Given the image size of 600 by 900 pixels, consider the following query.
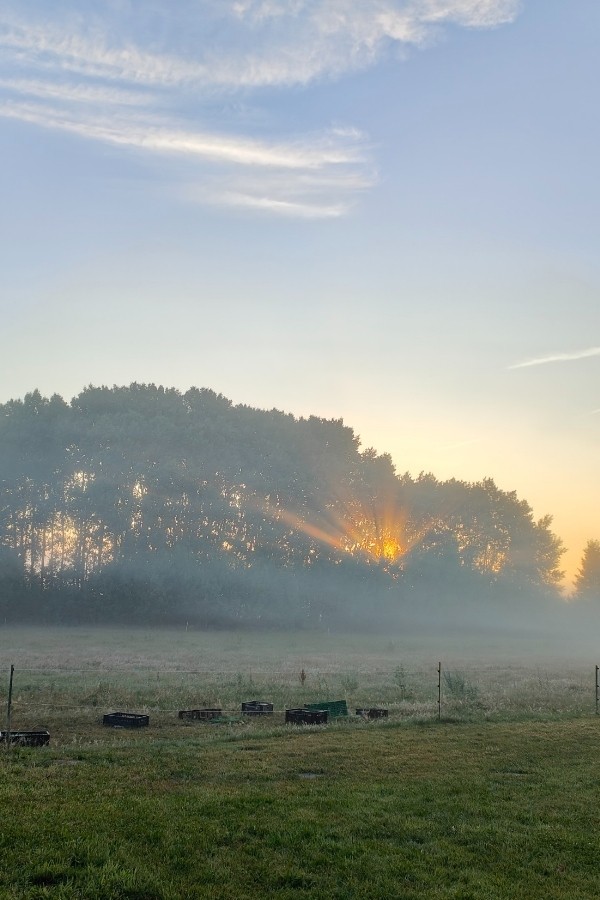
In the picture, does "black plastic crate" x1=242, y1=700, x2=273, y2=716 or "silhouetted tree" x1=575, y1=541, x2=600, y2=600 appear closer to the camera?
"black plastic crate" x1=242, y1=700, x2=273, y2=716

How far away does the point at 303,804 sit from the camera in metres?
11.0

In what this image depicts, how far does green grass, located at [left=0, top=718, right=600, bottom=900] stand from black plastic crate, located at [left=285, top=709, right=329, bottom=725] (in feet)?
→ 12.8

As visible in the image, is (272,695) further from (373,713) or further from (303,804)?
(303,804)

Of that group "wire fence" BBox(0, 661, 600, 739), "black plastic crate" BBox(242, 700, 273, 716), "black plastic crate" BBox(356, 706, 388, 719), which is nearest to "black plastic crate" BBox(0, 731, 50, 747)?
"wire fence" BBox(0, 661, 600, 739)

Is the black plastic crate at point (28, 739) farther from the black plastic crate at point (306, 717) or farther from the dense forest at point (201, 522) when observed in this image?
the dense forest at point (201, 522)

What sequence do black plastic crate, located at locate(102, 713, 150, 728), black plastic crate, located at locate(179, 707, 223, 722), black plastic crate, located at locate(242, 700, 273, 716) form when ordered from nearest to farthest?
black plastic crate, located at locate(102, 713, 150, 728) → black plastic crate, located at locate(179, 707, 223, 722) → black plastic crate, located at locate(242, 700, 273, 716)

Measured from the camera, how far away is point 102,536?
79.5m

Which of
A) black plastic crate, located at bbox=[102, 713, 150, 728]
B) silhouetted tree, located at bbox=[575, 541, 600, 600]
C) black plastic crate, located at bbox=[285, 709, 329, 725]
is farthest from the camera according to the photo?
silhouetted tree, located at bbox=[575, 541, 600, 600]

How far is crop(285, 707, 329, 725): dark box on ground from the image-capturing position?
790 inches

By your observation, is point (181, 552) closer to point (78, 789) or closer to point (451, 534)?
point (451, 534)

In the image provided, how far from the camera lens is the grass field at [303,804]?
7949 millimetres

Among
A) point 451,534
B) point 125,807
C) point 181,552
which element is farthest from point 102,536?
point 125,807

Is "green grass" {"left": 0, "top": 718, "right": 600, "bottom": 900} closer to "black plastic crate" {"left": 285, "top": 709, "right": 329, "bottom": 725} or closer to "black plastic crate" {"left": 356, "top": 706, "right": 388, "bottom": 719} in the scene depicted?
"black plastic crate" {"left": 285, "top": 709, "right": 329, "bottom": 725}

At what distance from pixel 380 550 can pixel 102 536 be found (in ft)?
120
